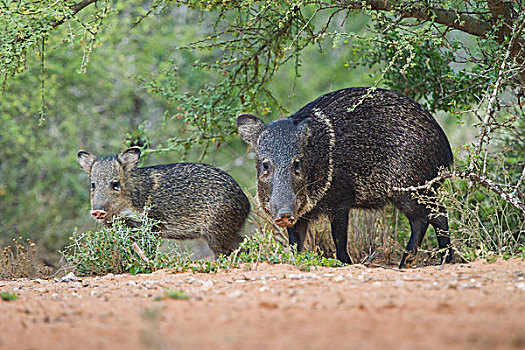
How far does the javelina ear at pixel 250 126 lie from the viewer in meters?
5.22

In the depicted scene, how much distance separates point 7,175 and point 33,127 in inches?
38.1

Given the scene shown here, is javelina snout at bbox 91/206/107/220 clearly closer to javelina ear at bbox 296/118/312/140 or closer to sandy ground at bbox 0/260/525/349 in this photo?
sandy ground at bbox 0/260/525/349

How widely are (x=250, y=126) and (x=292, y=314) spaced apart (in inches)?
117

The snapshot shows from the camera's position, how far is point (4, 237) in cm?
941

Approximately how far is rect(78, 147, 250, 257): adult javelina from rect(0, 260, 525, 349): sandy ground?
2.37m

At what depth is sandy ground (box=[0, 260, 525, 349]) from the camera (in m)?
2.04

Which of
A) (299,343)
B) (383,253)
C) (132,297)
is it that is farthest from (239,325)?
(383,253)

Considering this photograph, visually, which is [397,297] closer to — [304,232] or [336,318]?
[336,318]

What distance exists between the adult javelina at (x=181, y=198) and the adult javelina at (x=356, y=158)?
1240 millimetres

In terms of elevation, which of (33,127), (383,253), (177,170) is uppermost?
(33,127)

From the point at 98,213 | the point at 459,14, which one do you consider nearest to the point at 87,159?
the point at 98,213

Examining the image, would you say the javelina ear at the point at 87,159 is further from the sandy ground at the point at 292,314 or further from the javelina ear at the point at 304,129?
the sandy ground at the point at 292,314

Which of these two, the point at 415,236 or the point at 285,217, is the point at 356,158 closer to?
the point at 415,236

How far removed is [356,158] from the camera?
512 centimetres
